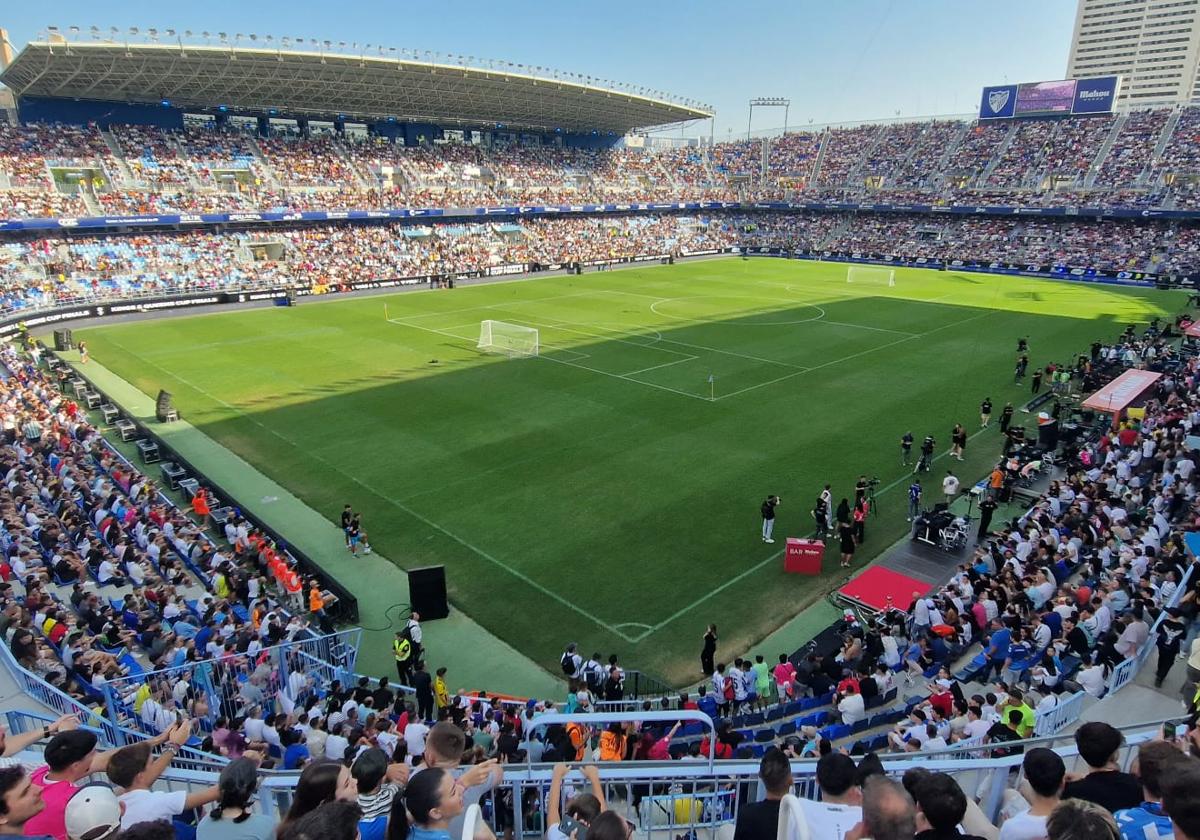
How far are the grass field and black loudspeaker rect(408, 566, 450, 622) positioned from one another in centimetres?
98

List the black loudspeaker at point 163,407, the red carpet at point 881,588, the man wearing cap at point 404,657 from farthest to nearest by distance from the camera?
the black loudspeaker at point 163,407
the red carpet at point 881,588
the man wearing cap at point 404,657

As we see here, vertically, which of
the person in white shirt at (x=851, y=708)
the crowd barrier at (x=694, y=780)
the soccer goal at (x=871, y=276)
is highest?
the crowd barrier at (x=694, y=780)

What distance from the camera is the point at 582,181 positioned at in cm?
8606

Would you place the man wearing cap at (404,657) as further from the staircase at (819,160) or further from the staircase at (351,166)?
the staircase at (819,160)

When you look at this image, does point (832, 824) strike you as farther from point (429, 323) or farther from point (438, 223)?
point (438, 223)

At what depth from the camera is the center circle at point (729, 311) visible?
4725cm

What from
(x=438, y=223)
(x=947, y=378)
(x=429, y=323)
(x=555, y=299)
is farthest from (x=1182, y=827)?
(x=438, y=223)

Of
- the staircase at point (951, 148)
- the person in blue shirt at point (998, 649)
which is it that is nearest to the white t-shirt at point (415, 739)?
the person in blue shirt at point (998, 649)

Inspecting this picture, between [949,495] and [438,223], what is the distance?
6129 centimetres

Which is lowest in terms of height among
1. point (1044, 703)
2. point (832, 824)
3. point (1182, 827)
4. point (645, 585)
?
point (645, 585)

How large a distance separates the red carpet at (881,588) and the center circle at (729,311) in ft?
99.5

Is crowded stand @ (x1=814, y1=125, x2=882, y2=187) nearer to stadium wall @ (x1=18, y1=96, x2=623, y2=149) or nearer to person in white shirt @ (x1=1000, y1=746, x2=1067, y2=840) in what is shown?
stadium wall @ (x1=18, y1=96, x2=623, y2=149)

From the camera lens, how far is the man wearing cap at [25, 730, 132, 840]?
4449 mm

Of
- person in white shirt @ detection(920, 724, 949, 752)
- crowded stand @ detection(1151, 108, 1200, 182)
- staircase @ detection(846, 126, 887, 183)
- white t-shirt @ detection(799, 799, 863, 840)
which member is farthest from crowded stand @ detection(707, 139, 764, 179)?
white t-shirt @ detection(799, 799, 863, 840)
